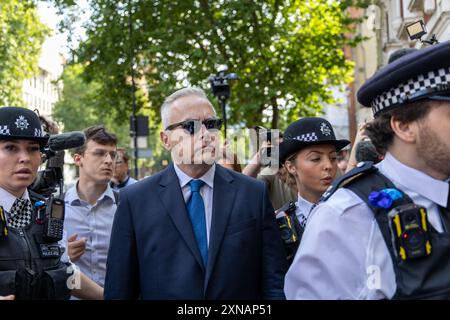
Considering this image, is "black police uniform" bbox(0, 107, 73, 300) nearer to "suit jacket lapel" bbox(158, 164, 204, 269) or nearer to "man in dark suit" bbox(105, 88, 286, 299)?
"man in dark suit" bbox(105, 88, 286, 299)

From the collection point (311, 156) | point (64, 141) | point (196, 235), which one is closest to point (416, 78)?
point (196, 235)

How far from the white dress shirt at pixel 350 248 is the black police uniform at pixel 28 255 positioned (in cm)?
162

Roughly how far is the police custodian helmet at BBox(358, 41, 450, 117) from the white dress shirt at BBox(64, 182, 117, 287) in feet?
11.1

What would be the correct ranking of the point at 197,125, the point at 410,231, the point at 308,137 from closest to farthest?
the point at 410,231
the point at 197,125
the point at 308,137

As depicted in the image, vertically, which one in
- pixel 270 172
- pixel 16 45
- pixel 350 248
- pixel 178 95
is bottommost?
pixel 350 248

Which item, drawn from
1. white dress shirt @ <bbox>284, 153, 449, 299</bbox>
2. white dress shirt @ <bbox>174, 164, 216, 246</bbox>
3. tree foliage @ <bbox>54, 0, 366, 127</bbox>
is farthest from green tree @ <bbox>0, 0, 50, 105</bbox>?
white dress shirt @ <bbox>284, 153, 449, 299</bbox>

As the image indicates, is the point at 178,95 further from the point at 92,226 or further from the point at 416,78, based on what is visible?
the point at 92,226

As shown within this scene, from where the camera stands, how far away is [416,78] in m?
2.45

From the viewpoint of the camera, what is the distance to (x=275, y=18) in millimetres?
22719

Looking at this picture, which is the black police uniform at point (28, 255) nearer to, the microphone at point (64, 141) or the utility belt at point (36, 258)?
the utility belt at point (36, 258)

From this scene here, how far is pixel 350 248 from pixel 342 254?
3 cm
